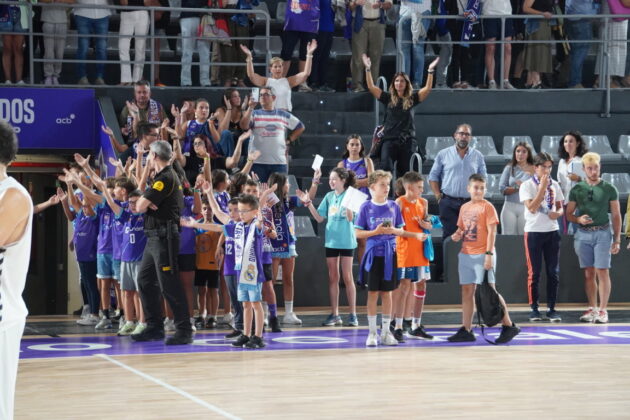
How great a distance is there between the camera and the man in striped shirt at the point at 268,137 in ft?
47.6

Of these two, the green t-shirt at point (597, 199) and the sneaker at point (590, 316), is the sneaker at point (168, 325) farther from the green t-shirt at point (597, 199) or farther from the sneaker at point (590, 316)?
the green t-shirt at point (597, 199)

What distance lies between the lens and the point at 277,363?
31.8ft

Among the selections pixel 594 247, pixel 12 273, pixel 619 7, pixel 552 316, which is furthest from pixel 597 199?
pixel 12 273

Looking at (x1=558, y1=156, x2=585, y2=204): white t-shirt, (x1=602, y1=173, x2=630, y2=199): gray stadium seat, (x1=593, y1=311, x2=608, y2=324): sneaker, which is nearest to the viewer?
Answer: (x1=593, y1=311, x2=608, y2=324): sneaker

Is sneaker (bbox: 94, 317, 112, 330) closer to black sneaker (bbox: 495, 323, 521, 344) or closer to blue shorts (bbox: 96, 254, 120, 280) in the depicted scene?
blue shorts (bbox: 96, 254, 120, 280)

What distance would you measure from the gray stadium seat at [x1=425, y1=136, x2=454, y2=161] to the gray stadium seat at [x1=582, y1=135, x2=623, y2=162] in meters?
2.16

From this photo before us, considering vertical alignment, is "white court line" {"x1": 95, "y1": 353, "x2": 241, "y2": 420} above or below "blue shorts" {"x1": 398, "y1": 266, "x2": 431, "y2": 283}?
below

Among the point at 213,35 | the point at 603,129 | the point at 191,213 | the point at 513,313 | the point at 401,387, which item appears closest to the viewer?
the point at 401,387

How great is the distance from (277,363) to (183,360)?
2.88ft

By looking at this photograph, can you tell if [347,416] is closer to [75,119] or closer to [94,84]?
[75,119]

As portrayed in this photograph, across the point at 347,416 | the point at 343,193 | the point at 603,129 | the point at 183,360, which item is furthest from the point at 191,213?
the point at 603,129

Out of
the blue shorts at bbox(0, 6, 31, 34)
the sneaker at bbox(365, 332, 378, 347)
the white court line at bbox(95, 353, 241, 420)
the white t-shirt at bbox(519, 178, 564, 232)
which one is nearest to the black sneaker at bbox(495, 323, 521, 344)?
the sneaker at bbox(365, 332, 378, 347)

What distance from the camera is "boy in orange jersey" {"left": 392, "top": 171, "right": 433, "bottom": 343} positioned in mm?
11281

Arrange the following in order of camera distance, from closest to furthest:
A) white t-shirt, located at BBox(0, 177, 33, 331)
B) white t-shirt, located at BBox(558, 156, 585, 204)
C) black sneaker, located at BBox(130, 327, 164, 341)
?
white t-shirt, located at BBox(0, 177, 33, 331), black sneaker, located at BBox(130, 327, 164, 341), white t-shirt, located at BBox(558, 156, 585, 204)
